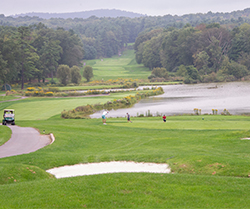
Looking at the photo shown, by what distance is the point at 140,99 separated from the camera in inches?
2400

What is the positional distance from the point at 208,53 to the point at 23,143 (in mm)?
101538

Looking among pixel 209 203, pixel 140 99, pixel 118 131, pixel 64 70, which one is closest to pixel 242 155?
pixel 209 203

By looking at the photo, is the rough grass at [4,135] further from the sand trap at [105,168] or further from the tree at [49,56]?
the tree at [49,56]

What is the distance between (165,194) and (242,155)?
674 centimetres

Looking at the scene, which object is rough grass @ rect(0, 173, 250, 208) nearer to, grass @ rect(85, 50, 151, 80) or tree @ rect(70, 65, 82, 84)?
tree @ rect(70, 65, 82, 84)

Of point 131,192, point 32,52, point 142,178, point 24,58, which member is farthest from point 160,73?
point 131,192

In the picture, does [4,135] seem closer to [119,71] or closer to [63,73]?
[63,73]

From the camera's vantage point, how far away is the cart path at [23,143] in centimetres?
1662

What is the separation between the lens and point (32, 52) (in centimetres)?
9544

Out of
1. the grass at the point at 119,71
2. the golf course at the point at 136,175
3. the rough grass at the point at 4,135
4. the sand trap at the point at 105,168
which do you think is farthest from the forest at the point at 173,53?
the sand trap at the point at 105,168

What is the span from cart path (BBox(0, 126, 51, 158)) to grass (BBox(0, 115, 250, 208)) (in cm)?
102

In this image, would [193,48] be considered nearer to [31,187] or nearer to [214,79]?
[214,79]

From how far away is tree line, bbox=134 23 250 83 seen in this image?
98.8m

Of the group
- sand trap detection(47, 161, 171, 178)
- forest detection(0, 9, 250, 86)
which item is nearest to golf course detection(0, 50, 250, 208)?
sand trap detection(47, 161, 171, 178)
